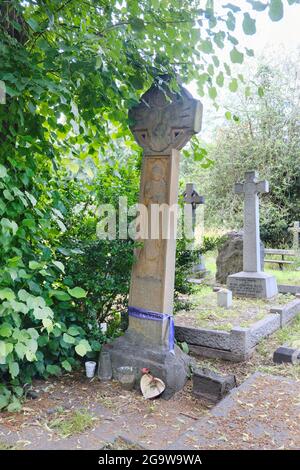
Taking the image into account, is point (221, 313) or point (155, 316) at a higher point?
point (155, 316)

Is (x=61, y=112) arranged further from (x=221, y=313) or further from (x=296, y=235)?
(x=296, y=235)

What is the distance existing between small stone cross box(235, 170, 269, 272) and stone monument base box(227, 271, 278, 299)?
11.3 inches

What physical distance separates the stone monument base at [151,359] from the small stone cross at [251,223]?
448 cm

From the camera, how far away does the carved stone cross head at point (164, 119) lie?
3.57 meters

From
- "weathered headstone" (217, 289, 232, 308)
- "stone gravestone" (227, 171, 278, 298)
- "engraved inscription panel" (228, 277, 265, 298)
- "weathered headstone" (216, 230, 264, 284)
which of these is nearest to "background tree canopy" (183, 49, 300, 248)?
"weathered headstone" (216, 230, 264, 284)

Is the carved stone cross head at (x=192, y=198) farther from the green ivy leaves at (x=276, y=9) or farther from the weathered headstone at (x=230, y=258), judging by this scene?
the green ivy leaves at (x=276, y=9)

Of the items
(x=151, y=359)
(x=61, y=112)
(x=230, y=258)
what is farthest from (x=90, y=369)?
(x=230, y=258)

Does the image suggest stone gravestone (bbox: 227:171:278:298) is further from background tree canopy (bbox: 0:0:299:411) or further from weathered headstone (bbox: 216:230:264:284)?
background tree canopy (bbox: 0:0:299:411)

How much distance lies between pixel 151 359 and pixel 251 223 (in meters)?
5.24

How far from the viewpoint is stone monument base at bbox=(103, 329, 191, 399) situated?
3420 millimetres

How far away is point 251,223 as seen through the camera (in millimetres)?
8125

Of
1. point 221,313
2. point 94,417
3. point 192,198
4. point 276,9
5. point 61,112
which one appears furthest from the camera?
point 192,198

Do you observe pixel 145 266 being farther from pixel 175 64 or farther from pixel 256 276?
pixel 256 276
